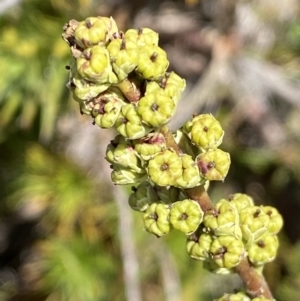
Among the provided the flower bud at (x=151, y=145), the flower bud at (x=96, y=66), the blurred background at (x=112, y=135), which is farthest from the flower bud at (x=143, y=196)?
the blurred background at (x=112, y=135)

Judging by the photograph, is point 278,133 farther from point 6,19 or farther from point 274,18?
point 6,19

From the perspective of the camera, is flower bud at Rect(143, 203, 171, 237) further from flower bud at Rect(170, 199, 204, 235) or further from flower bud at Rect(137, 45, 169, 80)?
flower bud at Rect(137, 45, 169, 80)

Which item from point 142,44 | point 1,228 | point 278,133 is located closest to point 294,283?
point 278,133

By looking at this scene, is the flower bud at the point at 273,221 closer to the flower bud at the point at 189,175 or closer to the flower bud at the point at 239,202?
the flower bud at the point at 239,202

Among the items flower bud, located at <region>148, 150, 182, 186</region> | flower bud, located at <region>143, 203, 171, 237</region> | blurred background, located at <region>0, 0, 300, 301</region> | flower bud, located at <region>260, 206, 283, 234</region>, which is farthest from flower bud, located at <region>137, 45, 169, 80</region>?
blurred background, located at <region>0, 0, 300, 301</region>

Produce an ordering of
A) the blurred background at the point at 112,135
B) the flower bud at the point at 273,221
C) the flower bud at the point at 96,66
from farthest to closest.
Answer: the blurred background at the point at 112,135
the flower bud at the point at 273,221
the flower bud at the point at 96,66

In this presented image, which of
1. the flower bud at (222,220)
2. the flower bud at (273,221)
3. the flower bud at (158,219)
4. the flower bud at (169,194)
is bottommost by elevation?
the flower bud at (273,221)
